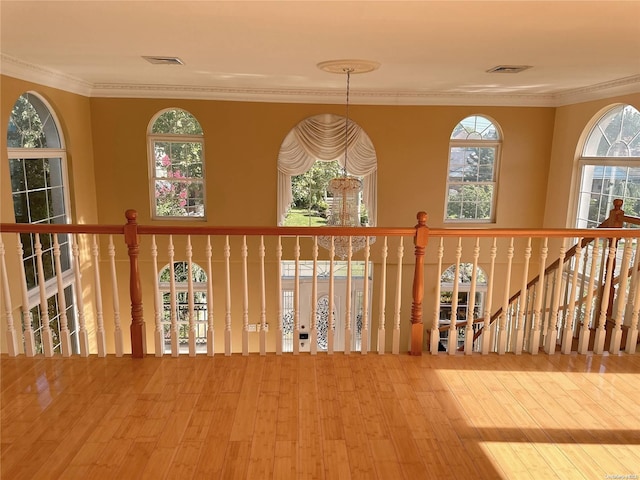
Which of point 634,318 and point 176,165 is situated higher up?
point 176,165

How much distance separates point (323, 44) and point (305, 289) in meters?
4.61

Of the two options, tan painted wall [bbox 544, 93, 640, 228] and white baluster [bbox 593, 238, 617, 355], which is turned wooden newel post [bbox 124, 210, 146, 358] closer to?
white baluster [bbox 593, 238, 617, 355]

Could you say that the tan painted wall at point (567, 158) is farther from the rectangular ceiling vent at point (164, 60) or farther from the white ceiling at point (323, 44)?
the rectangular ceiling vent at point (164, 60)

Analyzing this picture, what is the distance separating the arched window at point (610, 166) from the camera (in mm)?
5586

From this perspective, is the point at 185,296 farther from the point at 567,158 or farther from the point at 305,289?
the point at 567,158

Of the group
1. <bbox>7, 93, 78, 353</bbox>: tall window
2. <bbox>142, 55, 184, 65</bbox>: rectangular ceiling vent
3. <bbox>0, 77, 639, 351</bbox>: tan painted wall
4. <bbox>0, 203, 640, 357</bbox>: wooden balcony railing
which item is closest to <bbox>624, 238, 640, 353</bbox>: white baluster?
<bbox>0, 203, 640, 357</bbox>: wooden balcony railing

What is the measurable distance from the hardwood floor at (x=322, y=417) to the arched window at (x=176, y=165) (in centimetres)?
423

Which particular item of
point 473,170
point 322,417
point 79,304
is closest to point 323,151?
point 473,170

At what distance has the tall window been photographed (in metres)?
5.12

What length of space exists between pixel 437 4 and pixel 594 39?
1621 millimetres

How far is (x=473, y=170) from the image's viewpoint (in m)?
7.35

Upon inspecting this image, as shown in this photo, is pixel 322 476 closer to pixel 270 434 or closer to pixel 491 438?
pixel 270 434

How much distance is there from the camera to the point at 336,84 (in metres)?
6.09

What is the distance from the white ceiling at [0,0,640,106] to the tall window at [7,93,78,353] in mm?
521
